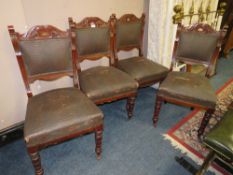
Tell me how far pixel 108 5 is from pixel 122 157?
5.29 ft

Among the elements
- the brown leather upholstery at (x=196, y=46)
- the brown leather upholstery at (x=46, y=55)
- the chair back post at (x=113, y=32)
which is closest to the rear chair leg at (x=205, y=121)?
the brown leather upholstery at (x=196, y=46)

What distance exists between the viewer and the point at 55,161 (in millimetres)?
1614

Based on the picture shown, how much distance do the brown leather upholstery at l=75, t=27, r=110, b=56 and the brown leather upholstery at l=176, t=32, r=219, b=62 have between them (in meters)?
0.82

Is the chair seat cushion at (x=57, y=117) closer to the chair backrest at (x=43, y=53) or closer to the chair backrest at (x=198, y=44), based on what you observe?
the chair backrest at (x=43, y=53)

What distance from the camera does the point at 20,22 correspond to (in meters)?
1.52

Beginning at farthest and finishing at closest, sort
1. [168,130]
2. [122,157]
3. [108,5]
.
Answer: [108,5], [168,130], [122,157]

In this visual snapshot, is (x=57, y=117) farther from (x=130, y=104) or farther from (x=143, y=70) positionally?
(x=143, y=70)

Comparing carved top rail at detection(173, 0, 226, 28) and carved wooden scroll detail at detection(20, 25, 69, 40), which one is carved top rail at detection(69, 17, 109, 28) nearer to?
carved wooden scroll detail at detection(20, 25, 69, 40)

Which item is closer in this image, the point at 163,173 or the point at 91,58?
the point at 163,173

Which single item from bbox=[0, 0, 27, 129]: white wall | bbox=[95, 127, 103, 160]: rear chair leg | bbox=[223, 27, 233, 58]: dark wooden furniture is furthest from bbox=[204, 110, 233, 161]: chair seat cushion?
bbox=[223, 27, 233, 58]: dark wooden furniture

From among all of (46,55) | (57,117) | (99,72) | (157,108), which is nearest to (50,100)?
(57,117)

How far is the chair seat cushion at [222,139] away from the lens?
1133mm

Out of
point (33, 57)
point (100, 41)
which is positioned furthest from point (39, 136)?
point (100, 41)

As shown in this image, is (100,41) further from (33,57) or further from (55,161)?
(55,161)
